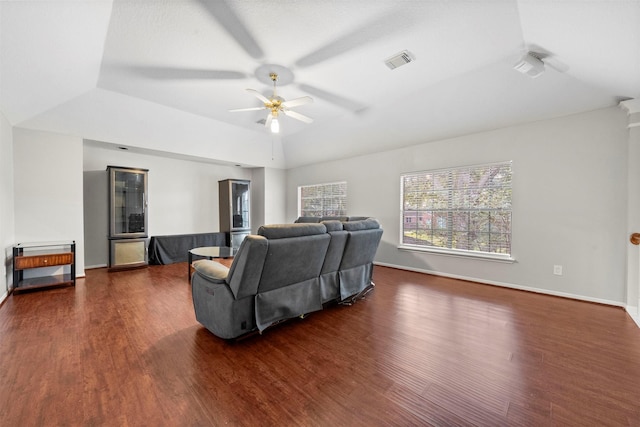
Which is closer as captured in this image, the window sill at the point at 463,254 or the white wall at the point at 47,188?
the white wall at the point at 47,188

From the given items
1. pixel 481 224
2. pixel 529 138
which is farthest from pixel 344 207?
pixel 529 138

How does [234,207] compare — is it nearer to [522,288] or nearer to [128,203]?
[128,203]

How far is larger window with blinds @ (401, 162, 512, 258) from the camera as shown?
4.13 m

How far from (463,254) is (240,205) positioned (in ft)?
17.0

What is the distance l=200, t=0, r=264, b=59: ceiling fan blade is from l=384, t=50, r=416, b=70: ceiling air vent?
4.75ft

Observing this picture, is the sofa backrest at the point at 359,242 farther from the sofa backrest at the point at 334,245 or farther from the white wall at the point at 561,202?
the white wall at the point at 561,202

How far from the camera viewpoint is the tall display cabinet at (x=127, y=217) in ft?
16.0

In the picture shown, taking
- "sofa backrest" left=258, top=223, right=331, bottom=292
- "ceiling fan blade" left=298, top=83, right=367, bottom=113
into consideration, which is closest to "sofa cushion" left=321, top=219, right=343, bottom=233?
"sofa backrest" left=258, top=223, right=331, bottom=292

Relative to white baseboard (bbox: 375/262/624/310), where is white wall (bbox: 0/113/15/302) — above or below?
above

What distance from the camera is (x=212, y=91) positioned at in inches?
150

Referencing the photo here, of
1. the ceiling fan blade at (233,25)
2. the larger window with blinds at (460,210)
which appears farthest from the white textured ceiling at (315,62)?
the larger window with blinds at (460,210)

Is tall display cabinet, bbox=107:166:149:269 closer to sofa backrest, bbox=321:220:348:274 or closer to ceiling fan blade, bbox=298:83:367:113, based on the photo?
ceiling fan blade, bbox=298:83:367:113

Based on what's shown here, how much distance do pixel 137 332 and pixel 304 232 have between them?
187cm

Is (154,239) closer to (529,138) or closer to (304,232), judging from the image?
(304,232)
